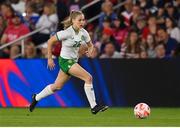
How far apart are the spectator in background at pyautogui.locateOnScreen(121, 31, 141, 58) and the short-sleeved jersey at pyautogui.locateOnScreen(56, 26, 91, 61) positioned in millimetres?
3867

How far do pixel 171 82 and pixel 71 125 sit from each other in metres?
5.12

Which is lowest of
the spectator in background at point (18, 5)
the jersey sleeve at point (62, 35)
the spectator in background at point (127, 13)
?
the spectator in background at point (127, 13)

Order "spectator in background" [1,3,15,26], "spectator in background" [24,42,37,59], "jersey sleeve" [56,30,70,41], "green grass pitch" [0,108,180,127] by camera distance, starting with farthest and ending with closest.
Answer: "spectator in background" [1,3,15,26]
"spectator in background" [24,42,37,59]
"jersey sleeve" [56,30,70,41]
"green grass pitch" [0,108,180,127]

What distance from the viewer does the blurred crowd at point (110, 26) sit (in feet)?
58.9

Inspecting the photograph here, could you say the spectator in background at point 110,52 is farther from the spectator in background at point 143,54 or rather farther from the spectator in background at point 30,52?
the spectator in background at point 30,52

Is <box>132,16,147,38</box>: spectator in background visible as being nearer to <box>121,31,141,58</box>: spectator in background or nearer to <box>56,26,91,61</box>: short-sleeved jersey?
<box>121,31,141,58</box>: spectator in background

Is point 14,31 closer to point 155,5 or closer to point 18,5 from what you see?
point 18,5

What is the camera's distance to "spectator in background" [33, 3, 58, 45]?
65.0ft

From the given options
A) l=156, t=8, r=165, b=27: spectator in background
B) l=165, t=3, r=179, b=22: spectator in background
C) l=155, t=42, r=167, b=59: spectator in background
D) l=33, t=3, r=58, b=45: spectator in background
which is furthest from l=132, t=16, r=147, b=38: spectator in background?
l=33, t=3, r=58, b=45: spectator in background

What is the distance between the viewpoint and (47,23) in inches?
783

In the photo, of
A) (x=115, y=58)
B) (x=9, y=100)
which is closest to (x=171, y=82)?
(x=115, y=58)

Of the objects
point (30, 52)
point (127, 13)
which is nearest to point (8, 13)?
point (30, 52)

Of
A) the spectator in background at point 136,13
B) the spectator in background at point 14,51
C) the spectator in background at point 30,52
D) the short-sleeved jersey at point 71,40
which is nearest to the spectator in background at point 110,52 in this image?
the spectator in background at point 136,13

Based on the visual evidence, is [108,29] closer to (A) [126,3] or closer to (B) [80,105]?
(A) [126,3]
